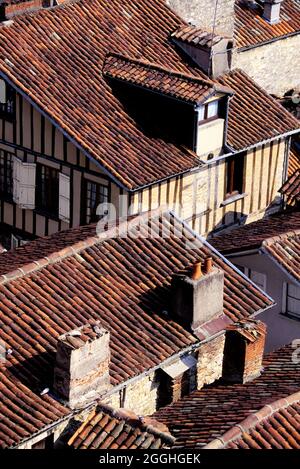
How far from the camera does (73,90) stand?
34406 mm

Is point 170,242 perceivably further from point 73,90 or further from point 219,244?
point 73,90

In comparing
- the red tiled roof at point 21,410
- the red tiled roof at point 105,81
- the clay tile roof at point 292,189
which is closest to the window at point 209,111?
the red tiled roof at point 105,81

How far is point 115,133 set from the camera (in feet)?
111

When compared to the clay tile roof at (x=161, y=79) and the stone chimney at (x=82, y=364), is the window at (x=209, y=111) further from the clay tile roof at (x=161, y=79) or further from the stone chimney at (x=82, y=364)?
the stone chimney at (x=82, y=364)

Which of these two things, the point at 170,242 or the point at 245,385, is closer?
the point at 245,385

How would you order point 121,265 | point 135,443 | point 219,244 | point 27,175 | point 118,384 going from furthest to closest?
point 27,175 → point 219,244 → point 121,265 → point 118,384 → point 135,443

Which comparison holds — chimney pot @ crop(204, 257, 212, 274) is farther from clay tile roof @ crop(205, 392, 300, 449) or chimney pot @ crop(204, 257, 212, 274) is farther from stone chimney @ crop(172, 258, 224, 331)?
clay tile roof @ crop(205, 392, 300, 449)

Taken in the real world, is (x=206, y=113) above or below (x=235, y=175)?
above

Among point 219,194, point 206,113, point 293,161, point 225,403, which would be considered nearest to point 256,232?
point 219,194

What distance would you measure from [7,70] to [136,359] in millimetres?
10256

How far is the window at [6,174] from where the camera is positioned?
117 feet

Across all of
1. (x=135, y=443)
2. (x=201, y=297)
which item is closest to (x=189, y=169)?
(x=201, y=297)

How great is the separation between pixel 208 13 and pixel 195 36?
341 centimetres

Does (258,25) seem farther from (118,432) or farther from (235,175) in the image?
(118,432)
